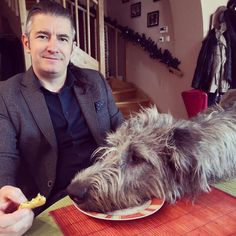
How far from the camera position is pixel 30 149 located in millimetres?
1569

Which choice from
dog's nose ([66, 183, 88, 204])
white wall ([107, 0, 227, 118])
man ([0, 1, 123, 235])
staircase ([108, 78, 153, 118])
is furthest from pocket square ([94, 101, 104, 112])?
staircase ([108, 78, 153, 118])

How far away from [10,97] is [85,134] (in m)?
0.50

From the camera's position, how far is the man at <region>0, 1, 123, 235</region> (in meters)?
1.55

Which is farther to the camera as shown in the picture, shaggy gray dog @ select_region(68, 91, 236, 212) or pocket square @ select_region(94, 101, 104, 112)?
pocket square @ select_region(94, 101, 104, 112)

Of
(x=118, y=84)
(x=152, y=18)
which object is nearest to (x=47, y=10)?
(x=152, y=18)

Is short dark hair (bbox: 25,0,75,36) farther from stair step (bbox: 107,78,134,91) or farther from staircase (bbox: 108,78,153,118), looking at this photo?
stair step (bbox: 107,78,134,91)

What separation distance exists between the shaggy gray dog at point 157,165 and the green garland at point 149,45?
3954 millimetres

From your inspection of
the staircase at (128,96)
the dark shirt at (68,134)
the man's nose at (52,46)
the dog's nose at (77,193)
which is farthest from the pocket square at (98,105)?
the staircase at (128,96)

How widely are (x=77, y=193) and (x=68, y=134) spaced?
2.14 ft

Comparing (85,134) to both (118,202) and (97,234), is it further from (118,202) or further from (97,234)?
(97,234)

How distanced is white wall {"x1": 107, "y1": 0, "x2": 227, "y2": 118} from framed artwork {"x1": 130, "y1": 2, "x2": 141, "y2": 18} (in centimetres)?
9

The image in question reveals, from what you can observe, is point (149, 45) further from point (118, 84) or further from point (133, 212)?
point (133, 212)

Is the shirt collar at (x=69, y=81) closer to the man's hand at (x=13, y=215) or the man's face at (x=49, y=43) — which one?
the man's face at (x=49, y=43)

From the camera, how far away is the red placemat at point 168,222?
0.92 meters
